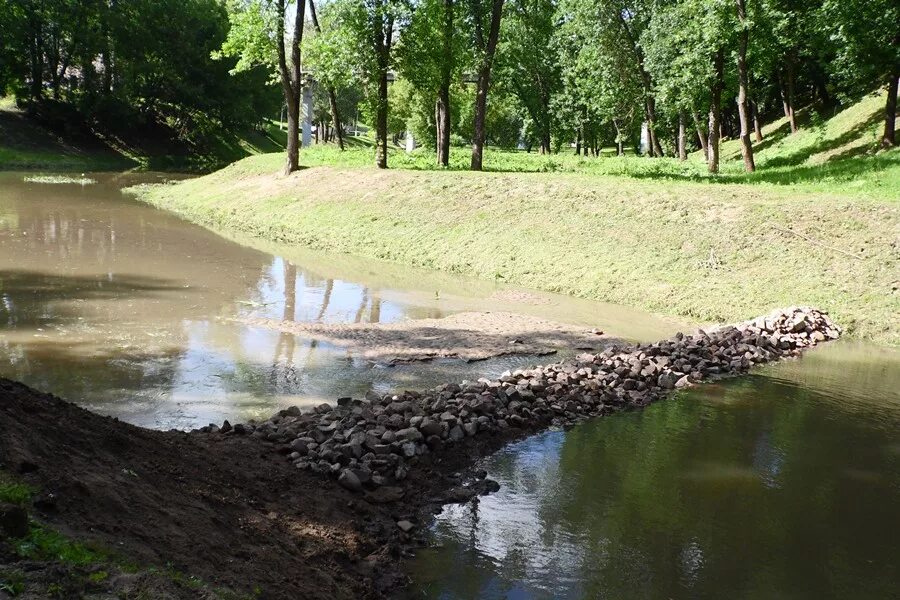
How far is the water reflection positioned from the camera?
18.4 feet

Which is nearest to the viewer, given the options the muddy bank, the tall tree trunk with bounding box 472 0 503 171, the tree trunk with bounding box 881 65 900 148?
the muddy bank

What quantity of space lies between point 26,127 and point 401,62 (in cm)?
3112

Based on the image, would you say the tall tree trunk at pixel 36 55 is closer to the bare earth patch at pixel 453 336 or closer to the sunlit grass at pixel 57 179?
the sunlit grass at pixel 57 179

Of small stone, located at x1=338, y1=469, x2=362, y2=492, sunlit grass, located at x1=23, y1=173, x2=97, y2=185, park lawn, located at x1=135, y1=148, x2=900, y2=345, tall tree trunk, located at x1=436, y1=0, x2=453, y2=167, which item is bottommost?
small stone, located at x1=338, y1=469, x2=362, y2=492

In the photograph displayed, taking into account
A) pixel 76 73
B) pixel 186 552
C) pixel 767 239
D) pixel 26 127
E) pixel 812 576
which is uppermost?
pixel 76 73

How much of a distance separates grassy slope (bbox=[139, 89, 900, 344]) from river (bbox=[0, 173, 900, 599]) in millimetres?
1627

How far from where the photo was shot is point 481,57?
28.5 m

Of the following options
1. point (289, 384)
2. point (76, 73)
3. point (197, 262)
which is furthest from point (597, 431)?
point (76, 73)

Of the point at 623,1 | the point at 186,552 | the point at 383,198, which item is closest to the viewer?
the point at 186,552

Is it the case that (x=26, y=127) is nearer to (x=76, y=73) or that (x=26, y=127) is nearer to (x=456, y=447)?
(x=76, y=73)

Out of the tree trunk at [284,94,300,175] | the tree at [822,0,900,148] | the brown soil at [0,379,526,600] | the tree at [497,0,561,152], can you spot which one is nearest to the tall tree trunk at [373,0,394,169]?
the tree trunk at [284,94,300,175]

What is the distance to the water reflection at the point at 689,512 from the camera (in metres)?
5.59

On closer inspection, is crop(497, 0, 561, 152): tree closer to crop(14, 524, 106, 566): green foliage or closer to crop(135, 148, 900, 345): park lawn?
crop(135, 148, 900, 345): park lawn

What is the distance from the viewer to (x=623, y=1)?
124 feet
